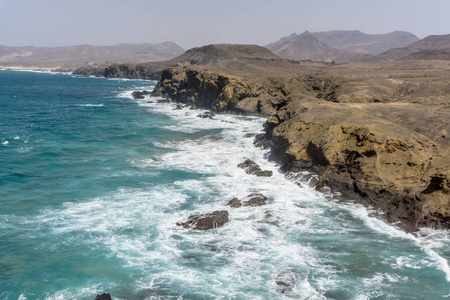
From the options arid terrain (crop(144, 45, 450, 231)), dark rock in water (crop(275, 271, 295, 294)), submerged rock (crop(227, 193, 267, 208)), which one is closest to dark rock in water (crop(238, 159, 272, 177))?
arid terrain (crop(144, 45, 450, 231))

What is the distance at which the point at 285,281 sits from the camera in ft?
44.8

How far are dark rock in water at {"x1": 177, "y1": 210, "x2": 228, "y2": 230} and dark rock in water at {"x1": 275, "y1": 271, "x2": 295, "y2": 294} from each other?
509cm

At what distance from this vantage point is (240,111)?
56.2m

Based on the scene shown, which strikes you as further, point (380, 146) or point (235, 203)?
point (380, 146)

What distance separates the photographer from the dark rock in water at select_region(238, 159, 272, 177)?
26.3 m

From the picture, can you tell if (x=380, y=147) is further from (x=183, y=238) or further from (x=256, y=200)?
(x=183, y=238)

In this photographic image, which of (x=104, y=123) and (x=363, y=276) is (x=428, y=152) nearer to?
(x=363, y=276)

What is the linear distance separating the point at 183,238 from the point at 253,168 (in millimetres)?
10992

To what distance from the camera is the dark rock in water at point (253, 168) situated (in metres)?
26.3

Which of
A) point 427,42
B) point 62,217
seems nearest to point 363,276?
point 62,217

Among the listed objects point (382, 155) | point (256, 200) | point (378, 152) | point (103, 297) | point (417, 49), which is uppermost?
point (417, 49)

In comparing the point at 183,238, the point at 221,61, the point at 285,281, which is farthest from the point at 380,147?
the point at 221,61

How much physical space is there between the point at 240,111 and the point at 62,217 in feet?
129

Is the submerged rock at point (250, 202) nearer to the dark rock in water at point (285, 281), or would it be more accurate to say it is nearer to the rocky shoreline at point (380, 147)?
the rocky shoreline at point (380, 147)
